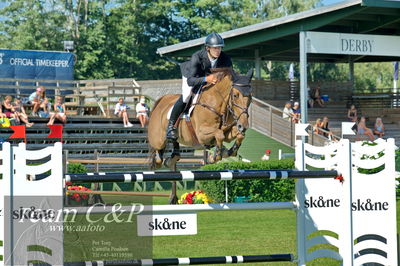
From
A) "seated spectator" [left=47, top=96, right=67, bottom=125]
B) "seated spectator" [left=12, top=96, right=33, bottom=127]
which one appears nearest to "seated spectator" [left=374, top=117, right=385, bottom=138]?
"seated spectator" [left=47, top=96, right=67, bottom=125]

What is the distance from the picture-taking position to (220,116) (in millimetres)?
9844

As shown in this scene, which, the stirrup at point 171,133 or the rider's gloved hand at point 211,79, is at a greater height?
the rider's gloved hand at point 211,79

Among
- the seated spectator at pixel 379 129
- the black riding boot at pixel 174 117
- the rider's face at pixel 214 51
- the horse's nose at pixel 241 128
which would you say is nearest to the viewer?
the horse's nose at pixel 241 128

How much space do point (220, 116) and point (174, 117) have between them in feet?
2.61

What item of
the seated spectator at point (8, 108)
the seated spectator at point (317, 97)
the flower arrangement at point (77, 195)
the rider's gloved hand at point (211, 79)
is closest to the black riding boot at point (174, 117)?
the rider's gloved hand at point (211, 79)

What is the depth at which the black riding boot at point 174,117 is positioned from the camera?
10375mm

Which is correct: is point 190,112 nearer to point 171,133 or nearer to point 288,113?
point 171,133

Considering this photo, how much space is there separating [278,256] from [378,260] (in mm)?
954

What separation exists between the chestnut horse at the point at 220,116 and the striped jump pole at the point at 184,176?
300 cm

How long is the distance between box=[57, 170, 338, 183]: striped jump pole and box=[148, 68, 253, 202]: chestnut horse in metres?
3.00

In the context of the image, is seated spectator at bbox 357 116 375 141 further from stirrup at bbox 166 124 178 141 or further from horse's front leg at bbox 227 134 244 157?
horse's front leg at bbox 227 134 244 157

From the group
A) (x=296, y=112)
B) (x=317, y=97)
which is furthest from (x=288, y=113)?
(x=317, y=97)

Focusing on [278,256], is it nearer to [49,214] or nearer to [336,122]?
[49,214]

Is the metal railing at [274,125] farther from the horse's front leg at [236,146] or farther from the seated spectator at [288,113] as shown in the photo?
the horse's front leg at [236,146]
